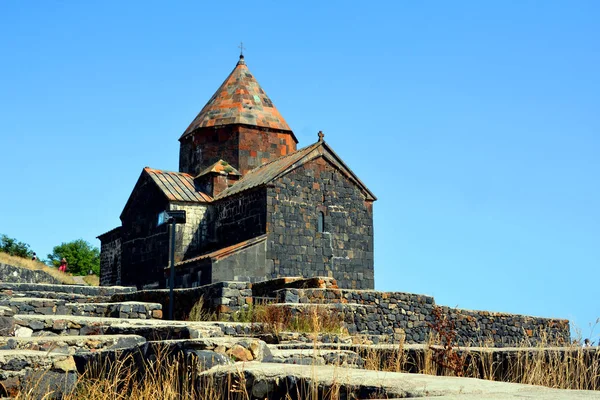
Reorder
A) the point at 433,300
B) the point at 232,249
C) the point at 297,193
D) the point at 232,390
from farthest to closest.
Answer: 1. the point at 297,193
2. the point at 232,249
3. the point at 433,300
4. the point at 232,390

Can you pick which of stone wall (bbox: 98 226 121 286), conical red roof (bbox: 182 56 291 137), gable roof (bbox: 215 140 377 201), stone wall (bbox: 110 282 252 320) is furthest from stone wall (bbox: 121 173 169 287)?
stone wall (bbox: 110 282 252 320)

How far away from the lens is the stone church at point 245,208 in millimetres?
20188

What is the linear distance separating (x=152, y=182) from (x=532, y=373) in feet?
61.9

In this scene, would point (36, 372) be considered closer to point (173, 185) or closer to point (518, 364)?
point (518, 364)

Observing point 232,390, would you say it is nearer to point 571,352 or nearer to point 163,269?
point 571,352

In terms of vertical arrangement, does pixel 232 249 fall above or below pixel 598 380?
above

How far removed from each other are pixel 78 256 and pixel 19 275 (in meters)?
27.4

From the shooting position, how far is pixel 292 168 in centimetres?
2086

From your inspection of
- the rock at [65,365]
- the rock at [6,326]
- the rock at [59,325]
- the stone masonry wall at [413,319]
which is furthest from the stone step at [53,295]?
the rock at [65,365]

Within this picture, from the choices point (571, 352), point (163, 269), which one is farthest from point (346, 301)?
point (163, 269)

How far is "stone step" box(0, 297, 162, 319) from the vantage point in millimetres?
11727

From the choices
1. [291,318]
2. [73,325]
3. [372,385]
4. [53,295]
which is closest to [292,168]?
[53,295]

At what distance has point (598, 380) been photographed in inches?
230

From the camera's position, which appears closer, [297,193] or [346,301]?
[346,301]
